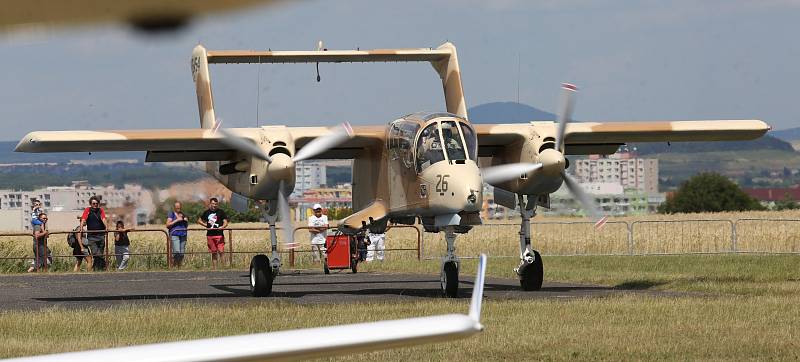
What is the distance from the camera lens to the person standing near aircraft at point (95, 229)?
27.8 metres

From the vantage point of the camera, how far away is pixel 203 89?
22.2 meters

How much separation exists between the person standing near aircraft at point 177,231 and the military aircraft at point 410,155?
702 cm

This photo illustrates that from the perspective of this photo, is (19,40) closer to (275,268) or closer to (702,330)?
(702,330)

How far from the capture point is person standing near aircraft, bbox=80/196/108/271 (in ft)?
91.2

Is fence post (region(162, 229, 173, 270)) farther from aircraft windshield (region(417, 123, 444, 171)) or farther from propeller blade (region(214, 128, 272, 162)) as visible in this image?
aircraft windshield (region(417, 123, 444, 171))

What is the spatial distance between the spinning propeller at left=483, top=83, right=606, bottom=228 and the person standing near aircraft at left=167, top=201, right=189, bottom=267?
10642 mm

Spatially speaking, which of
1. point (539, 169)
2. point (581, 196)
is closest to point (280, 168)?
point (539, 169)

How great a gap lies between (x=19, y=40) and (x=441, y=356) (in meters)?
9.35

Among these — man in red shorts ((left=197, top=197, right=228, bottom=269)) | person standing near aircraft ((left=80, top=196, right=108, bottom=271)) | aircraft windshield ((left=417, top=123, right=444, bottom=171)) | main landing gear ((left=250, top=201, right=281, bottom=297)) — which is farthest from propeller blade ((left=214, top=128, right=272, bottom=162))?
person standing near aircraft ((left=80, top=196, right=108, bottom=271))

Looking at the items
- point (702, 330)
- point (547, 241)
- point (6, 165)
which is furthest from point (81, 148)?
point (547, 241)

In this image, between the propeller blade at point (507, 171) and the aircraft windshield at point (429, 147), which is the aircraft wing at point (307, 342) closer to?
the aircraft windshield at point (429, 147)

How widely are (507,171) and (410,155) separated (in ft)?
6.17

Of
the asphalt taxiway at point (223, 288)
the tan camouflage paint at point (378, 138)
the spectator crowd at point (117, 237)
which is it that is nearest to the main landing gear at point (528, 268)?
the asphalt taxiway at point (223, 288)

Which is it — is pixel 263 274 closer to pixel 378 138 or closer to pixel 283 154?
pixel 283 154
